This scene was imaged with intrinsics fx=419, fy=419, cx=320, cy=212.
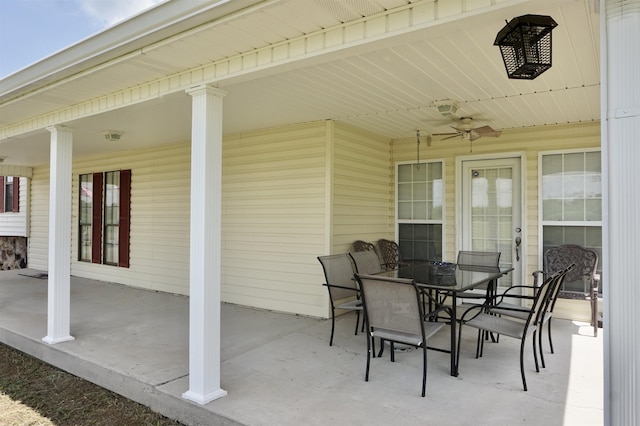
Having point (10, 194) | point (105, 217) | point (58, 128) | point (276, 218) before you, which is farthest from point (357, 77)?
point (10, 194)

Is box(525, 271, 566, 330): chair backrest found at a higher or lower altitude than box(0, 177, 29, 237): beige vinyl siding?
lower

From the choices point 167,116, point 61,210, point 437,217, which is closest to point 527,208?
point 437,217

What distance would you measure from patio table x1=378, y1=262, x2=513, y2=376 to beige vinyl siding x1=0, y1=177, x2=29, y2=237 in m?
9.97

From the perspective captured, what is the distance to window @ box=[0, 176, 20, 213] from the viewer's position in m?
10.5

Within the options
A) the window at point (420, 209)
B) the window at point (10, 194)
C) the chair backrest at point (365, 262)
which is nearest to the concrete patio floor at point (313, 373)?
the chair backrest at point (365, 262)

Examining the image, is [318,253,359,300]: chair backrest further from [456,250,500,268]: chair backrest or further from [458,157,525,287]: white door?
[458,157,525,287]: white door

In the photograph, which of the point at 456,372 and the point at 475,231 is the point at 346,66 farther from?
the point at 475,231

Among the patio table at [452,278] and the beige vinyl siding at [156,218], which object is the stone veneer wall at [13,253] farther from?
the patio table at [452,278]

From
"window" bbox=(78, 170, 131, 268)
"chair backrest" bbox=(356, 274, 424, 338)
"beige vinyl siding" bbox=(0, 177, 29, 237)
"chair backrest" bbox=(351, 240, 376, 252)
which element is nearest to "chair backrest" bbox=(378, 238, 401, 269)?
"chair backrest" bbox=(351, 240, 376, 252)

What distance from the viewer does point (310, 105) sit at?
443cm

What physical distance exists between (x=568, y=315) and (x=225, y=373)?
4061mm

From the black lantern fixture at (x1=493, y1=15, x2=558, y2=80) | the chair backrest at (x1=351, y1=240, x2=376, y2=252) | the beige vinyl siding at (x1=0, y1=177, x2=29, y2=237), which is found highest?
the black lantern fixture at (x1=493, y1=15, x2=558, y2=80)

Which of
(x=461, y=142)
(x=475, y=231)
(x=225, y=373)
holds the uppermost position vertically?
(x=461, y=142)

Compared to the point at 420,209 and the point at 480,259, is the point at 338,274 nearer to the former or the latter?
the point at 480,259
